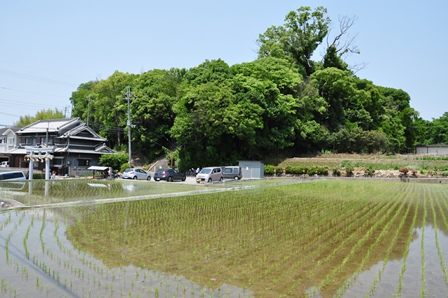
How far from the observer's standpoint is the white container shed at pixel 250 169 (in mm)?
37562

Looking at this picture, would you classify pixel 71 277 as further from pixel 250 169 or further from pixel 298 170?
pixel 298 170

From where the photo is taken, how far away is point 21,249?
7645 millimetres

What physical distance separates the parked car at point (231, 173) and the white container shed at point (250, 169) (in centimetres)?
262

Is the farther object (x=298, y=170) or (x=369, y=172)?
(x=298, y=170)

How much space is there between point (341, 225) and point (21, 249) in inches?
329

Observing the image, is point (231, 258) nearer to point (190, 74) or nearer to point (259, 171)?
point (259, 171)

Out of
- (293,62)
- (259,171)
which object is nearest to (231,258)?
(259,171)

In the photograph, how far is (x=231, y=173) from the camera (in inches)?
1346

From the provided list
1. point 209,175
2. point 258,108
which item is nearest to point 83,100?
point 258,108

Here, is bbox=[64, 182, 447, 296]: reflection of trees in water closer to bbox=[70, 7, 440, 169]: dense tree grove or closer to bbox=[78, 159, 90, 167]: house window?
bbox=[70, 7, 440, 169]: dense tree grove

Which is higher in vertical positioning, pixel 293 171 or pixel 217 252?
pixel 293 171

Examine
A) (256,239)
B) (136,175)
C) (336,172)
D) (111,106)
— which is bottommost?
(256,239)

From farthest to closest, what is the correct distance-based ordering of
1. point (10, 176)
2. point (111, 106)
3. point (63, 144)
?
point (111, 106), point (63, 144), point (10, 176)

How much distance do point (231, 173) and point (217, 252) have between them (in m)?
26.5
